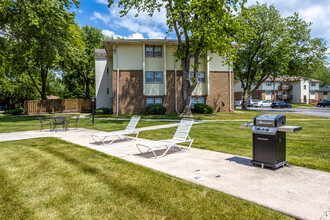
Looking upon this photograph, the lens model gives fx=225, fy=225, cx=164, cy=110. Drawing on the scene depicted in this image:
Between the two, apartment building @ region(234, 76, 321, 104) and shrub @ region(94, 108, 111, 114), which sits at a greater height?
apartment building @ region(234, 76, 321, 104)

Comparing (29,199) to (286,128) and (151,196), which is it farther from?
(286,128)

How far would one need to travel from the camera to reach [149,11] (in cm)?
2422

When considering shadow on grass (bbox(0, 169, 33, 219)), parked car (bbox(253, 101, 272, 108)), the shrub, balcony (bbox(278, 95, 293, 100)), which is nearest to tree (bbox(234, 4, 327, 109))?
parked car (bbox(253, 101, 272, 108))

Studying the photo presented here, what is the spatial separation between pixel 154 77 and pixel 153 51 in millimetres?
3125

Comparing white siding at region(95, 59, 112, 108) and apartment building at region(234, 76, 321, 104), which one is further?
apartment building at region(234, 76, 321, 104)

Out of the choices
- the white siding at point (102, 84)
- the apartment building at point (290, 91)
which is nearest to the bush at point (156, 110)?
the white siding at point (102, 84)

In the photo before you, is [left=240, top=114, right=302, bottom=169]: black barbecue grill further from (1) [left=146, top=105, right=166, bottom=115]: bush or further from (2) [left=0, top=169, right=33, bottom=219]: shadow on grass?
(1) [left=146, top=105, right=166, bottom=115]: bush

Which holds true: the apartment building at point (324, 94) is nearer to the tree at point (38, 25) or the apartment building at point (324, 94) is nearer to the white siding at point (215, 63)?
the white siding at point (215, 63)

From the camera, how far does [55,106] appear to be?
33.5 metres

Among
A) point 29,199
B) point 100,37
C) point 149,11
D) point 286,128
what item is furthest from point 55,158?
point 100,37

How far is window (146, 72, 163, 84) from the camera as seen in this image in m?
27.1

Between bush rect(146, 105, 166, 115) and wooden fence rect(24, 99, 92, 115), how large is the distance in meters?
13.5

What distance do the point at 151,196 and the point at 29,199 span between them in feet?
7.62

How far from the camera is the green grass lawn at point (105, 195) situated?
367cm
